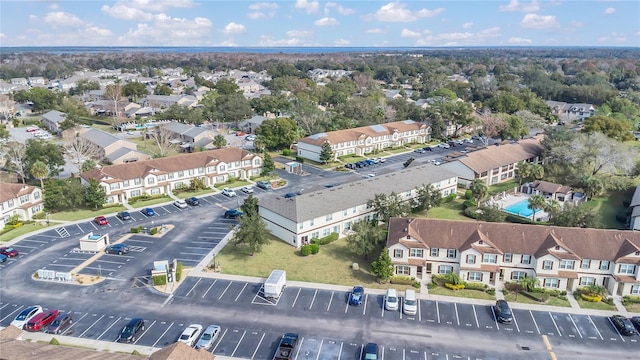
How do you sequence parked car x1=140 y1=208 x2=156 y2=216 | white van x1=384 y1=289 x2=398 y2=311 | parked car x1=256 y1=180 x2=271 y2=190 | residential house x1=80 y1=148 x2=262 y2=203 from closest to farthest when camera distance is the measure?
1. white van x1=384 y1=289 x2=398 y2=311
2. parked car x1=140 y1=208 x2=156 y2=216
3. residential house x1=80 y1=148 x2=262 y2=203
4. parked car x1=256 y1=180 x2=271 y2=190

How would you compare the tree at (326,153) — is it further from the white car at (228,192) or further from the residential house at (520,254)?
the residential house at (520,254)

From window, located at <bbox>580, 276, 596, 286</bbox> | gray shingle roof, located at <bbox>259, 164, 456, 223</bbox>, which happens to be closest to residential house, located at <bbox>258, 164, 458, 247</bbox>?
gray shingle roof, located at <bbox>259, 164, 456, 223</bbox>

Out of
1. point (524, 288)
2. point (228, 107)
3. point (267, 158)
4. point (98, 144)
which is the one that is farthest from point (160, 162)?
point (524, 288)

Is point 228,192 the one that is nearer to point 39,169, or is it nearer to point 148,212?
point 148,212

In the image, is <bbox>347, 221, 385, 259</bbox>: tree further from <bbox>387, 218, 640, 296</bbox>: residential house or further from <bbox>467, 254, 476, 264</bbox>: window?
<bbox>467, 254, 476, 264</bbox>: window

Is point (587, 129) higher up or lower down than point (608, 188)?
higher up

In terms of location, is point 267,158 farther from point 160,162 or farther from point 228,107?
point 228,107
